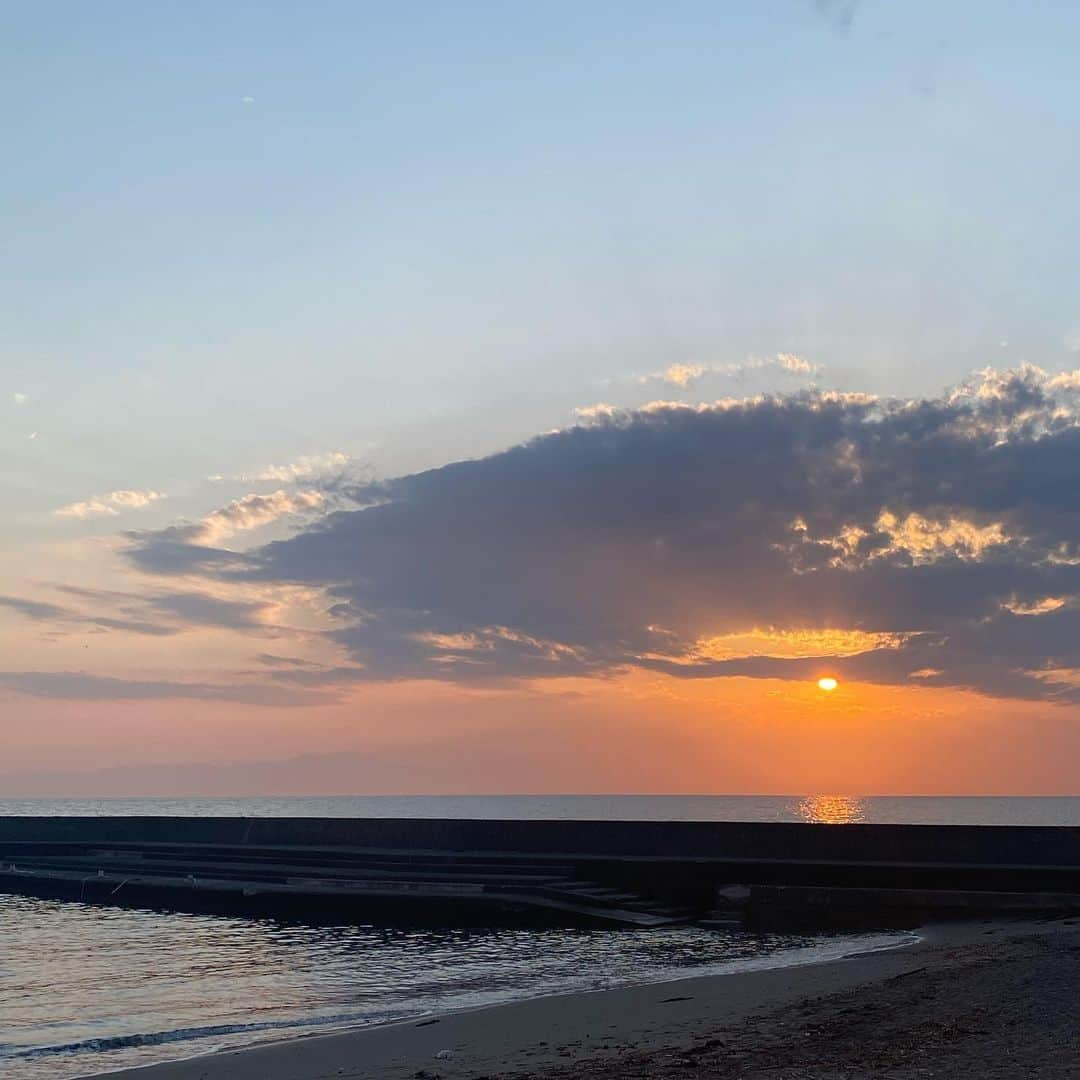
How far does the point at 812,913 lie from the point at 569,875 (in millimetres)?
10519

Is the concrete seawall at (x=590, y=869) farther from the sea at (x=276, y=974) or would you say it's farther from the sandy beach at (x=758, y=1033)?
the sandy beach at (x=758, y=1033)

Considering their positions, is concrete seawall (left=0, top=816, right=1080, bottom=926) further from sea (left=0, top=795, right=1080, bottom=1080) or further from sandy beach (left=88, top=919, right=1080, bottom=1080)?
sandy beach (left=88, top=919, right=1080, bottom=1080)

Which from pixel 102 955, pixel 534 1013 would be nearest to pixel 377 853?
pixel 102 955

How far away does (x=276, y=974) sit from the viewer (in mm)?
27812

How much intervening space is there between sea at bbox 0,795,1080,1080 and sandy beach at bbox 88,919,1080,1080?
2.08m

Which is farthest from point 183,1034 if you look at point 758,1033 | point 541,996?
point 758,1033

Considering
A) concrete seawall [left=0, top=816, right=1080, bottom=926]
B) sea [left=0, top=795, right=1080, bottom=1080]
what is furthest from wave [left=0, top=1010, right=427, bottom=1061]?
concrete seawall [left=0, top=816, right=1080, bottom=926]

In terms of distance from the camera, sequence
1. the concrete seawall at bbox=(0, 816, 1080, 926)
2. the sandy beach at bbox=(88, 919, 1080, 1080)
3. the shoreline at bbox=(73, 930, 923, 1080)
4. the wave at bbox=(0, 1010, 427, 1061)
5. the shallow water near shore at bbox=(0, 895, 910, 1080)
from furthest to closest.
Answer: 1. the concrete seawall at bbox=(0, 816, 1080, 926)
2. the shallow water near shore at bbox=(0, 895, 910, 1080)
3. the wave at bbox=(0, 1010, 427, 1061)
4. the shoreline at bbox=(73, 930, 923, 1080)
5. the sandy beach at bbox=(88, 919, 1080, 1080)

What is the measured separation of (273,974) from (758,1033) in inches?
606

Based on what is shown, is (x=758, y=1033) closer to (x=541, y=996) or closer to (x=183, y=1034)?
(x=541, y=996)

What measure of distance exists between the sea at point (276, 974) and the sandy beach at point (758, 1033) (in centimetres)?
208

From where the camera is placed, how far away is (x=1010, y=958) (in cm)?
2255

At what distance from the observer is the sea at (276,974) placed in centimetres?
2056

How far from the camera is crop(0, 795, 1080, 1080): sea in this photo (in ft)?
67.5
